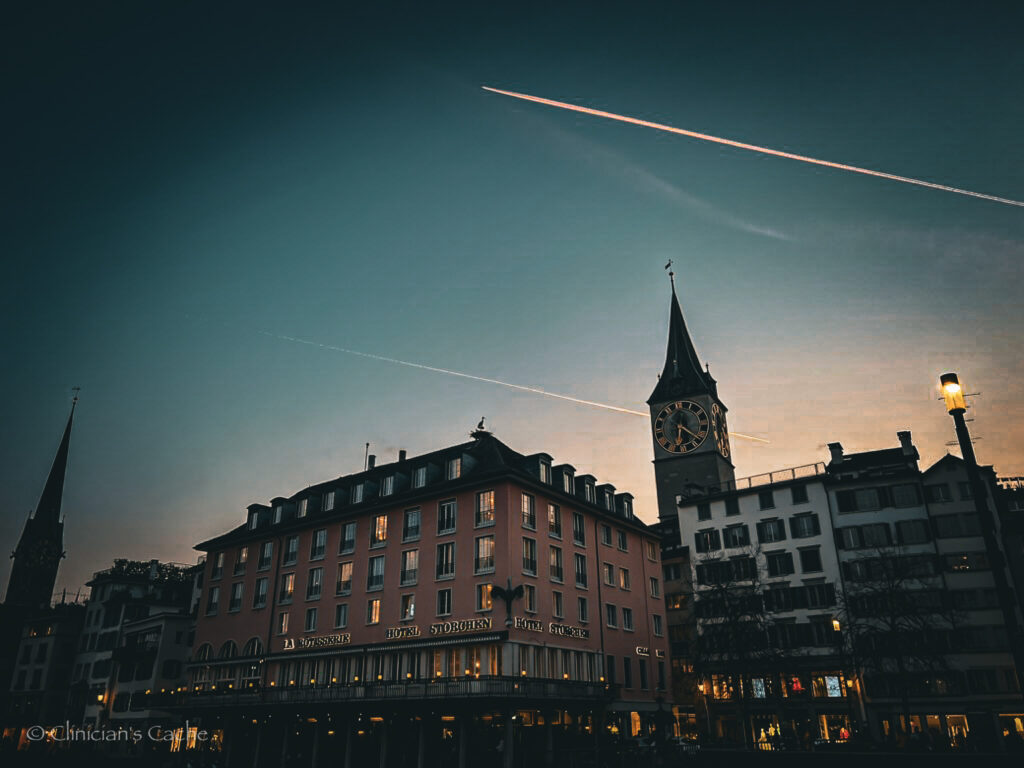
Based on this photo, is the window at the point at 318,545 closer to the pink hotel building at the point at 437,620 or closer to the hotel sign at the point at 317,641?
the pink hotel building at the point at 437,620

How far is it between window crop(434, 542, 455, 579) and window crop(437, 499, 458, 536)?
1.00 metres

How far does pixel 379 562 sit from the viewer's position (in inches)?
2012

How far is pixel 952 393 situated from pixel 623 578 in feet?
146

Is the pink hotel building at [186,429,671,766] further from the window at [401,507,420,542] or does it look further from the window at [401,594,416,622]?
the window at [401,507,420,542]

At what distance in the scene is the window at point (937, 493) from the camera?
56.9 m

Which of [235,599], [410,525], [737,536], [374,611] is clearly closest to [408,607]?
→ [374,611]

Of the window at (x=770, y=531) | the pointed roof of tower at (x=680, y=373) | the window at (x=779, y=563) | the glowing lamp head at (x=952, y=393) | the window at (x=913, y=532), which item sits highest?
the pointed roof of tower at (x=680, y=373)

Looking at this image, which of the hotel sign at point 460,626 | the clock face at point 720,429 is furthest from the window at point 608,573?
the clock face at point 720,429

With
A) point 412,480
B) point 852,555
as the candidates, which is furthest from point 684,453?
point 412,480

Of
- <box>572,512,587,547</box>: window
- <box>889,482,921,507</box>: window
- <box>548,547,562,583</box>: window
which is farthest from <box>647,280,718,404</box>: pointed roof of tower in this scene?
<box>548,547,562,583</box>: window

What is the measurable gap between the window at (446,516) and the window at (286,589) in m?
16.0

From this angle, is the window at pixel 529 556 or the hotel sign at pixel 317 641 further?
the hotel sign at pixel 317 641

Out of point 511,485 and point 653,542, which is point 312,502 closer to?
point 511,485

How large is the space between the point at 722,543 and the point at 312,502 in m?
38.4
